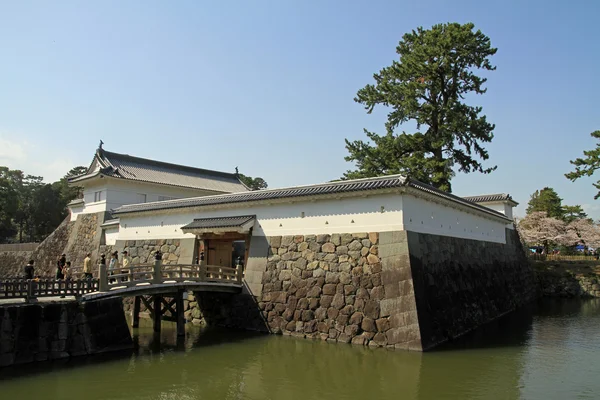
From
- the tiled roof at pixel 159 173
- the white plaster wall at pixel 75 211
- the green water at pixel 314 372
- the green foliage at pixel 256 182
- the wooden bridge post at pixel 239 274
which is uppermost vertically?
the green foliage at pixel 256 182

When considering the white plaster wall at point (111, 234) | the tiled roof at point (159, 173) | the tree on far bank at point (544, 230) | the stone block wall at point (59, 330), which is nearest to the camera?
the stone block wall at point (59, 330)

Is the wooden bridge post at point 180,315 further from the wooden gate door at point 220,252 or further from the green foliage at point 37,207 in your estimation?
the green foliage at point 37,207

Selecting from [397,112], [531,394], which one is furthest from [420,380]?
[397,112]

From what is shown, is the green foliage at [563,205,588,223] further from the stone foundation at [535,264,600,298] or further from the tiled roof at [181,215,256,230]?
the tiled roof at [181,215,256,230]

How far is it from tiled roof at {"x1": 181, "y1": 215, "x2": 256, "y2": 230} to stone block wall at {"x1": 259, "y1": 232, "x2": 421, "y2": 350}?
50.0 inches

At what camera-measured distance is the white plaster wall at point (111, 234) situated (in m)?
21.3

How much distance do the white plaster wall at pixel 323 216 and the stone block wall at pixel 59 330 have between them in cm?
518

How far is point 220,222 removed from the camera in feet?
50.2

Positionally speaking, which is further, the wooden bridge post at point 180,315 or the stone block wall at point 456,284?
the wooden bridge post at point 180,315

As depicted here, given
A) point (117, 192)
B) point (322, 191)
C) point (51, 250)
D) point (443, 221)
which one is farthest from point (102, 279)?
point (51, 250)

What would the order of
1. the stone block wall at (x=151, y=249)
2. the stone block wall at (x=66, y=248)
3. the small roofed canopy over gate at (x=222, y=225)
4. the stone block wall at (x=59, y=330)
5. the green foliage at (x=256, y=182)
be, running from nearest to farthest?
the stone block wall at (x=59, y=330), the small roofed canopy over gate at (x=222, y=225), the stone block wall at (x=151, y=249), the stone block wall at (x=66, y=248), the green foliage at (x=256, y=182)

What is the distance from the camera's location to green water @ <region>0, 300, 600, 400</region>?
841cm

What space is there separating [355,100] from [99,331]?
19.4 meters

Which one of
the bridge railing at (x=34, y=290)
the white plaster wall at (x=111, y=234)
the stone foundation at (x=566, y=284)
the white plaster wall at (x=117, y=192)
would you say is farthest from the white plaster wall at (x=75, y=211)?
the stone foundation at (x=566, y=284)
